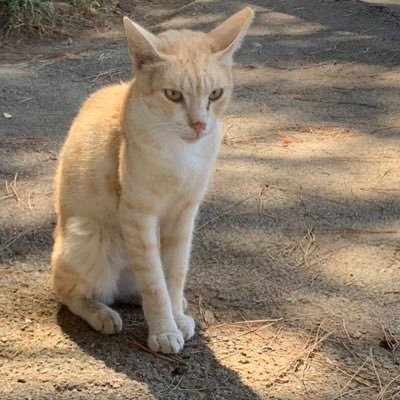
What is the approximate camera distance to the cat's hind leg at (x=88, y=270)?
110 inches

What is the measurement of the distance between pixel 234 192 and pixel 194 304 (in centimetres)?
101

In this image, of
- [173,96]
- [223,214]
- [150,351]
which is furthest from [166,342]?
[223,214]

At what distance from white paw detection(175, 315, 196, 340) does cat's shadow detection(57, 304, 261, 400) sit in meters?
0.03

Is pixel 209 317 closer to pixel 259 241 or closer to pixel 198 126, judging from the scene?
pixel 259 241

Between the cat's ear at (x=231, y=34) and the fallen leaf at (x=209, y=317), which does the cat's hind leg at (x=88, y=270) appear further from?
the cat's ear at (x=231, y=34)

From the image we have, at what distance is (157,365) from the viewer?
2.66 meters

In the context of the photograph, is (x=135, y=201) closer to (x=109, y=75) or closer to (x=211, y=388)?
(x=211, y=388)

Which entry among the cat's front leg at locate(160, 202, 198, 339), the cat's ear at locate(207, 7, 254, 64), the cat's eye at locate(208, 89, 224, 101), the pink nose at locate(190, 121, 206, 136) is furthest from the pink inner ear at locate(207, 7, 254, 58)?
the cat's front leg at locate(160, 202, 198, 339)

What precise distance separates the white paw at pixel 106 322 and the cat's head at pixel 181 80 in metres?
0.71

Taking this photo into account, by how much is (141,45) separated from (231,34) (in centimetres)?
35

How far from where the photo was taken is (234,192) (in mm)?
3951

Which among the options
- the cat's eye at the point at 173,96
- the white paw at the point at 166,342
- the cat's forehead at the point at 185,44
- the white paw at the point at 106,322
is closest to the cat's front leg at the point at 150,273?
the white paw at the point at 166,342

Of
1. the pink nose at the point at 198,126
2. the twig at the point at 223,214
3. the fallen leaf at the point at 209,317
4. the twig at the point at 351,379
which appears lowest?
the twig at the point at 223,214

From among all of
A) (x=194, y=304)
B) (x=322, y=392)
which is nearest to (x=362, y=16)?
(x=194, y=304)
